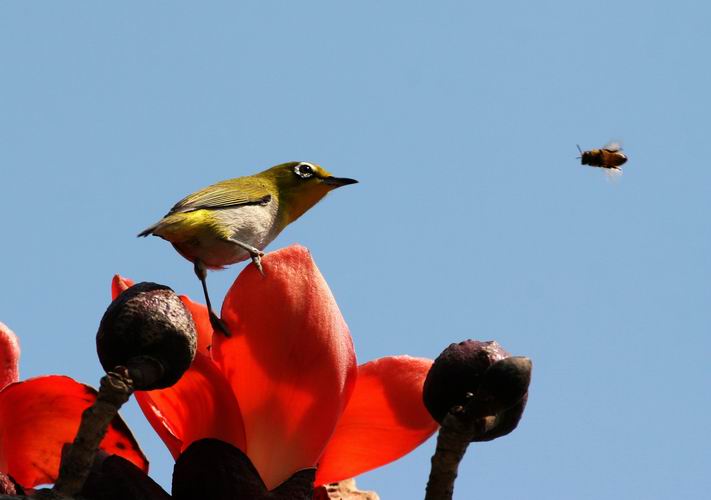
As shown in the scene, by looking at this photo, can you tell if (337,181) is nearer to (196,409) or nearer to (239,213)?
(239,213)

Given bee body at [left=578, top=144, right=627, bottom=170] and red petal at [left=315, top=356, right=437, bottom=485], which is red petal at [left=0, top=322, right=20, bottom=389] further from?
bee body at [left=578, top=144, right=627, bottom=170]

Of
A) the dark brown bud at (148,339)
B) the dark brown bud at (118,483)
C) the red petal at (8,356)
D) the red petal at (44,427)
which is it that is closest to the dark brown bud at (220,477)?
the dark brown bud at (118,483)

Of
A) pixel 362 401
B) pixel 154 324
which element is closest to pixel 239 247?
pixel 362 401

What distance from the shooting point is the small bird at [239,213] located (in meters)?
6.09

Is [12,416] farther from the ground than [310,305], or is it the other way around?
[310,305]

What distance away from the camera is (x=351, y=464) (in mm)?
2936

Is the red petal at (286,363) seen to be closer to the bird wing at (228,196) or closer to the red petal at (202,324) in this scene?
the red petal at (202,324)

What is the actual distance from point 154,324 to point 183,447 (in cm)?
63

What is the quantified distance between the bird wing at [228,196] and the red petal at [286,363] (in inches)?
149

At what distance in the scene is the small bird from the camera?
6086 mm

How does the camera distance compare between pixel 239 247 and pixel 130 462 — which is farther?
pixel 239 247

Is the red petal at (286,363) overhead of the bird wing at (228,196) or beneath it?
beneath

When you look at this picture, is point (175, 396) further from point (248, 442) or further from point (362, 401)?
point (362, 401)

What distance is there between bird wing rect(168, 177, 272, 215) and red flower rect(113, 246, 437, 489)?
3768 millimetres
